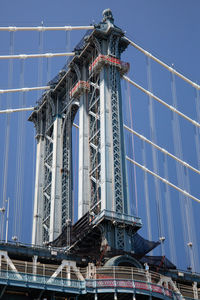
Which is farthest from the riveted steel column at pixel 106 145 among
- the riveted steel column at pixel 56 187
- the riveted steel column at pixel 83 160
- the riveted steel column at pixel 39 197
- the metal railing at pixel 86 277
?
the riveted steel column at pixel 39 197

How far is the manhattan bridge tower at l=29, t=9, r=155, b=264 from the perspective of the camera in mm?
64562

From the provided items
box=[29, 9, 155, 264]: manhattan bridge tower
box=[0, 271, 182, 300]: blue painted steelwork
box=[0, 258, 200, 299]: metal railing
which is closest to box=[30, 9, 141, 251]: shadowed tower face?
box=[29, 9, 155, 264]: manhattan bridge tower

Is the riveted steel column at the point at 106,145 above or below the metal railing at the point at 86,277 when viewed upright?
above

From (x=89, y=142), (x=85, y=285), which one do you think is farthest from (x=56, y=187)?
(x=85, y=285)

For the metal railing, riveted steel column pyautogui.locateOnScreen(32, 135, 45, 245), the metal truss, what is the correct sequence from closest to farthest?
the metal railing
the metal truss
riveted steel column pyautogui.locateOnScreen(32, 135, 45, 245)

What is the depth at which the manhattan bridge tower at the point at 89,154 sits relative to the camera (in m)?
64.6

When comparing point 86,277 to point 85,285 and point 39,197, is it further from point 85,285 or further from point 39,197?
point 39,197

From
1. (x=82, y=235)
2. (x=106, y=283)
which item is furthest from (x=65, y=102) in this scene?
(x=106, y=283)

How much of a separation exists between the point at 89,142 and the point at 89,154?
1722 millimetres

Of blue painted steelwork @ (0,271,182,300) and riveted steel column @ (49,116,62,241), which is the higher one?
riveted steel column @ (49,116,62,241)

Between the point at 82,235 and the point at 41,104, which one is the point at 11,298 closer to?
the point at 82,235

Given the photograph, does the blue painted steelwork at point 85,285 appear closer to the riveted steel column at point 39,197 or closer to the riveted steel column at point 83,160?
the riveted steel column at point 83,160

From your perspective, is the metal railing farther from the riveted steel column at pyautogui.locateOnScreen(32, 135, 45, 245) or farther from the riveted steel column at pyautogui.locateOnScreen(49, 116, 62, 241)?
the riveted steel column at pyautogui.locateOnScreen(32, 135, 45, 245)

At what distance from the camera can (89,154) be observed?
242 ft
